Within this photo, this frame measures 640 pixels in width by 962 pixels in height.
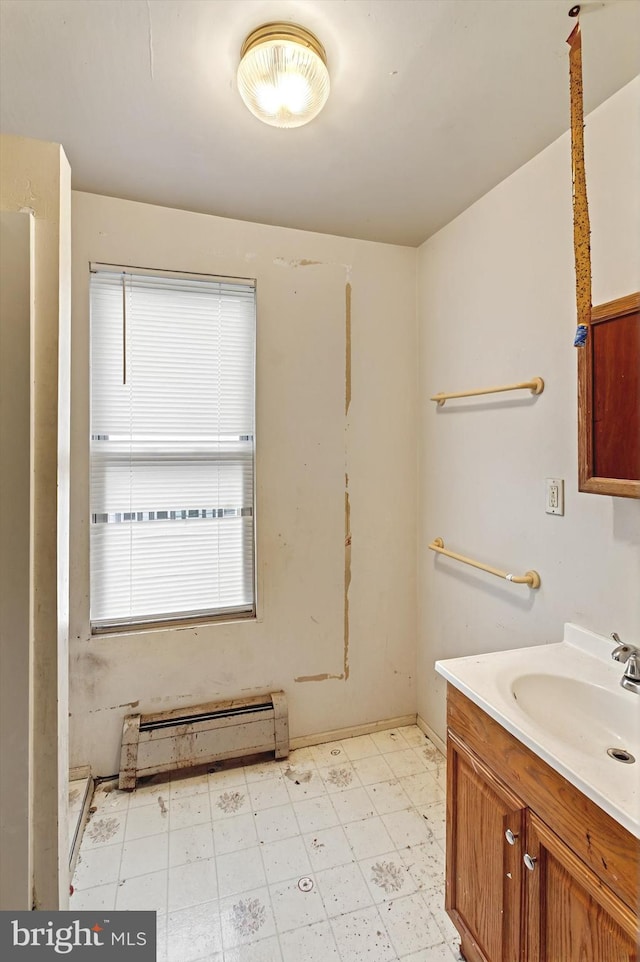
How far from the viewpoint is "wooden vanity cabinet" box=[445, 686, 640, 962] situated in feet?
2.65

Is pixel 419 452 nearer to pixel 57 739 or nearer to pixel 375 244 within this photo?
pixel 375 244

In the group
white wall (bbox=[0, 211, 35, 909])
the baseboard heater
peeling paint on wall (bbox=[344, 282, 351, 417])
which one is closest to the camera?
white wall (bbox=[0, 211, 35, 909])

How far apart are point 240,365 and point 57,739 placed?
1.65 meters

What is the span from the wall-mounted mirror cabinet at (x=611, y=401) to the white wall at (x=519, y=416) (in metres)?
0.10

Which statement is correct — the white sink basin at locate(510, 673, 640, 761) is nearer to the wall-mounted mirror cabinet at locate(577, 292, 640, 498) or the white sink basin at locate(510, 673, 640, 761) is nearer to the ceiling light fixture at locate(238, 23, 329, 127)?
the wall-mounted mirror cabinet at locate(577, 292, 640, 498)

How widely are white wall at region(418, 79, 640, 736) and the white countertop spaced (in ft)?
0.45

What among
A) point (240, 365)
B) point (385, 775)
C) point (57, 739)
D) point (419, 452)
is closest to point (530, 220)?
point (419, 452)

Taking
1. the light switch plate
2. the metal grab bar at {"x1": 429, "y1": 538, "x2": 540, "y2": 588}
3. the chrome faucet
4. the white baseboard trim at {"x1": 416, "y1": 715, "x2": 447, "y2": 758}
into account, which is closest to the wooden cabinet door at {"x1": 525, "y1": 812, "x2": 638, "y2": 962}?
the chrome faucet

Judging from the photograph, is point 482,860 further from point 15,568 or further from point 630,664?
point 15,568

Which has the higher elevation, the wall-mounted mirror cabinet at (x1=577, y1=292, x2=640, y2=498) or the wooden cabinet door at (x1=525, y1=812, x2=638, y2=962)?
the wall-mounted mirror cabinet at (x1=577, y1=292, x2=640, y2=498)

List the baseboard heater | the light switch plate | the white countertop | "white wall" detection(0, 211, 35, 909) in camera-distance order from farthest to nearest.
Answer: the baseboard heater < the light switch plate < the white countertop < "white wall" detection(0, 211, 35, 909)

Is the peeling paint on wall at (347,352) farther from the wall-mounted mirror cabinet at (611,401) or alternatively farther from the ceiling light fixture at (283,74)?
the wall-mounted mirror cabinet at (611,401)

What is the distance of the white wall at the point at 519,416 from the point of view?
129cm

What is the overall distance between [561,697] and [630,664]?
206 millimetres
